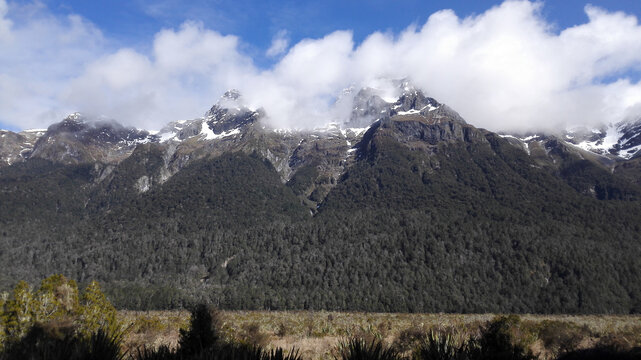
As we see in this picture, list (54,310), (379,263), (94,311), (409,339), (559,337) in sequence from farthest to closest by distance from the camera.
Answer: (379,263) → (559,337) → (409,339) → (94,311) → (54,310)

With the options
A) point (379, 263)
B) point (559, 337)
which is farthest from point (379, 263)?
point (559, 337)

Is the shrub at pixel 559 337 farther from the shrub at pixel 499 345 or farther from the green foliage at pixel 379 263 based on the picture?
the green foliage at pixel 379 263

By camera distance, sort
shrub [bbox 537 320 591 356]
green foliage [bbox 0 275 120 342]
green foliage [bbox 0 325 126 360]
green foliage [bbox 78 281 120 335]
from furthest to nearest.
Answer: shrub [bbox 537 320 591 356] → green foliage [bbox 78 281 120 335] → green foliage [bbox 0 275 120 342] → green foliage [bbox 0 325 126 360]

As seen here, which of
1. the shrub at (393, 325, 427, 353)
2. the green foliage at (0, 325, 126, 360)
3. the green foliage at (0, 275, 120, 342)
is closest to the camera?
the green foliage at (0, 325, 126, 360)

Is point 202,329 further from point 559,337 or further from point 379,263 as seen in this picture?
point 379,263

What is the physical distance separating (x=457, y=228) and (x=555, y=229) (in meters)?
41.8

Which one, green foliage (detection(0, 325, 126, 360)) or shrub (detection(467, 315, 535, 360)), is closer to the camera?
green foliage (detection(0, 325, 126, 360))

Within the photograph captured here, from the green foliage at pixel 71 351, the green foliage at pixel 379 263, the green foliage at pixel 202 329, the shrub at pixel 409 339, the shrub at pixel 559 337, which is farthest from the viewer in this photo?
the green foliage at pixel 379 263

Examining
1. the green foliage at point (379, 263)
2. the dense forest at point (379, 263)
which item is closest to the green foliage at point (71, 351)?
the green foliage at point (379, 263)

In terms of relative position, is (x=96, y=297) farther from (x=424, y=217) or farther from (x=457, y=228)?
(x=424, y=217)

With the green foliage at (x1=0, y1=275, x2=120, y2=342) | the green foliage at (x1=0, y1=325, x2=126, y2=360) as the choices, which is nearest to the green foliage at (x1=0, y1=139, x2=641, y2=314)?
the green foliage at (x1=0, y1=275, x2=120, y2=342)

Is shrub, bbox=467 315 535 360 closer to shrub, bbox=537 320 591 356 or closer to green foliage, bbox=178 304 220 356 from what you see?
green foliage, bbox=178 304 220 356

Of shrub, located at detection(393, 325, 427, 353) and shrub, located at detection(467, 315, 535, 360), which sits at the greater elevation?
shrub, located at detection(467, 315, 535, 360)

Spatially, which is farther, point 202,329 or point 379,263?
point 379,263
